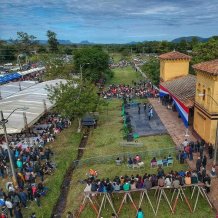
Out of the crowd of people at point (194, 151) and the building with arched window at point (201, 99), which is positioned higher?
the building with arched window at point (201, 99)

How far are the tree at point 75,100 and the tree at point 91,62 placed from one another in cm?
2423

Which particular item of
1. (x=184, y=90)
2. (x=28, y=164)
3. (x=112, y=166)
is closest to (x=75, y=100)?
(x=112, y=166)

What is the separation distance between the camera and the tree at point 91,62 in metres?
56.0

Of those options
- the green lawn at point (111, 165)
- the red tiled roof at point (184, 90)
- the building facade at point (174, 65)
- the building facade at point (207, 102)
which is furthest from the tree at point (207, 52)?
the building facade at point (207, 102)

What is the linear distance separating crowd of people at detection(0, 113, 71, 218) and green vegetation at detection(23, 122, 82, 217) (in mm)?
395

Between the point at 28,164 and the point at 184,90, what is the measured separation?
18482 millimetres

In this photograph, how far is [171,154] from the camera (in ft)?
75.9

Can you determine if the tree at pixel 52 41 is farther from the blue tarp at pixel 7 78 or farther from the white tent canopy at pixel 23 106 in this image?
the white tent canopy at pixel 23 106

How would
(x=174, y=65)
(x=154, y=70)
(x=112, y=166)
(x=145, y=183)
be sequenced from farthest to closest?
(x=154, y=70) → (x=174, y=65) → (x=112, y=166) → (x=145, y=183)

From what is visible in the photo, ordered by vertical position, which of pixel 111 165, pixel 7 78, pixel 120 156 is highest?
pixel 7 78

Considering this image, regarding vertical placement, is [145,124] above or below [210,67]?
below

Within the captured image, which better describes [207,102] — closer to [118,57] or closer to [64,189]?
[64,189]

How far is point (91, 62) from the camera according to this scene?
56.1m

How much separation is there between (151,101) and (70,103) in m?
16.8
